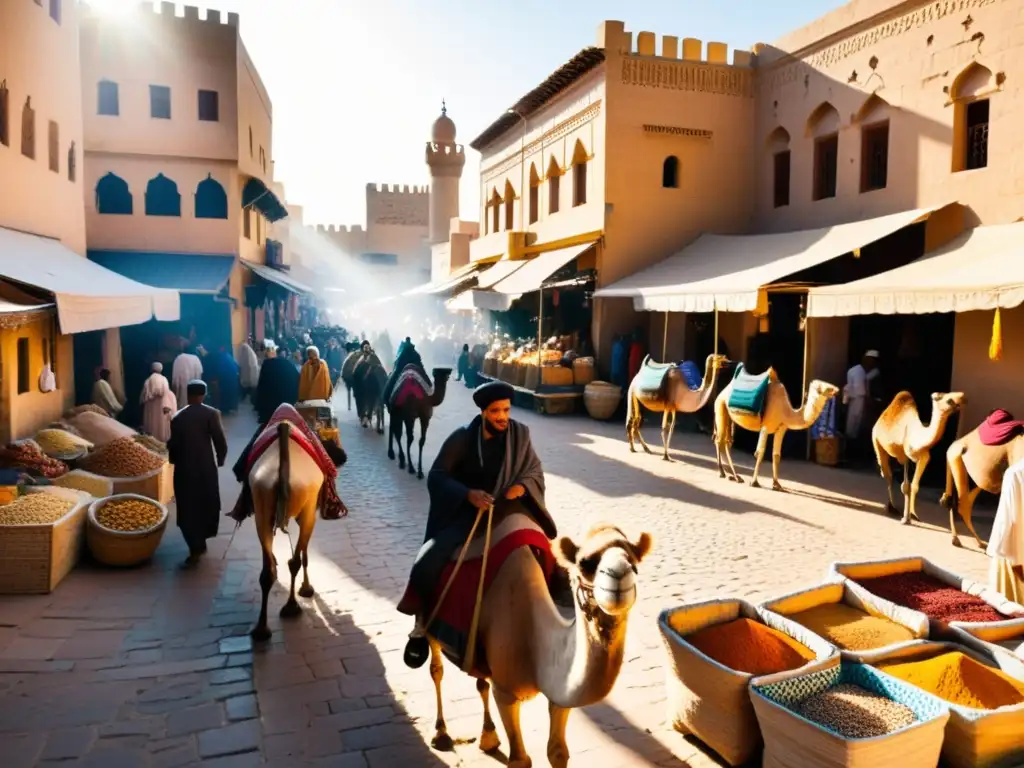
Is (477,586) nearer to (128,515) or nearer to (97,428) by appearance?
(128,515)

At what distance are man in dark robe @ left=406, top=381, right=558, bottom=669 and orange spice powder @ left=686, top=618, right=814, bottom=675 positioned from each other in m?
1.01

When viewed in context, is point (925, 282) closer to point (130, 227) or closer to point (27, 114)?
point (27, 114)

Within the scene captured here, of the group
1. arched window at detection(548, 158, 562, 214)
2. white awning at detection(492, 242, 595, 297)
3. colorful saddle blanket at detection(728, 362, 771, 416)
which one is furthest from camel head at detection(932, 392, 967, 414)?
arched window at detection(548, 158, 562, 214)

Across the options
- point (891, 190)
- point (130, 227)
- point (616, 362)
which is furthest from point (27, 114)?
point (891, 190)

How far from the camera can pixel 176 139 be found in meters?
19.2

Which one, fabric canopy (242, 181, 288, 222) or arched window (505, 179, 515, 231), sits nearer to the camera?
fabric canopy (242, 181, 288, 222)

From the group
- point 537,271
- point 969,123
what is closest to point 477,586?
point 969,123

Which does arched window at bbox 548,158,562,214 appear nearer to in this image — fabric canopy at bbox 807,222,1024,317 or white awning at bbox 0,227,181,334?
white awning at bbox 0,227,181,334

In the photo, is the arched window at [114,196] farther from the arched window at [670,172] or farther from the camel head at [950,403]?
the camel head at [950,403]

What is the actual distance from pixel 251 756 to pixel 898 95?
43.6ft

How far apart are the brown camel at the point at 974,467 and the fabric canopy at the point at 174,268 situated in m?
14.7

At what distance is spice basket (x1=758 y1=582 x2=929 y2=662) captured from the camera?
421cm

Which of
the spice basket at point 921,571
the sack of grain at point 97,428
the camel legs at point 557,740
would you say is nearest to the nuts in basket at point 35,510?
the sack of grain at point 97,428

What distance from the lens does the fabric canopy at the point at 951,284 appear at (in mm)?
8281
